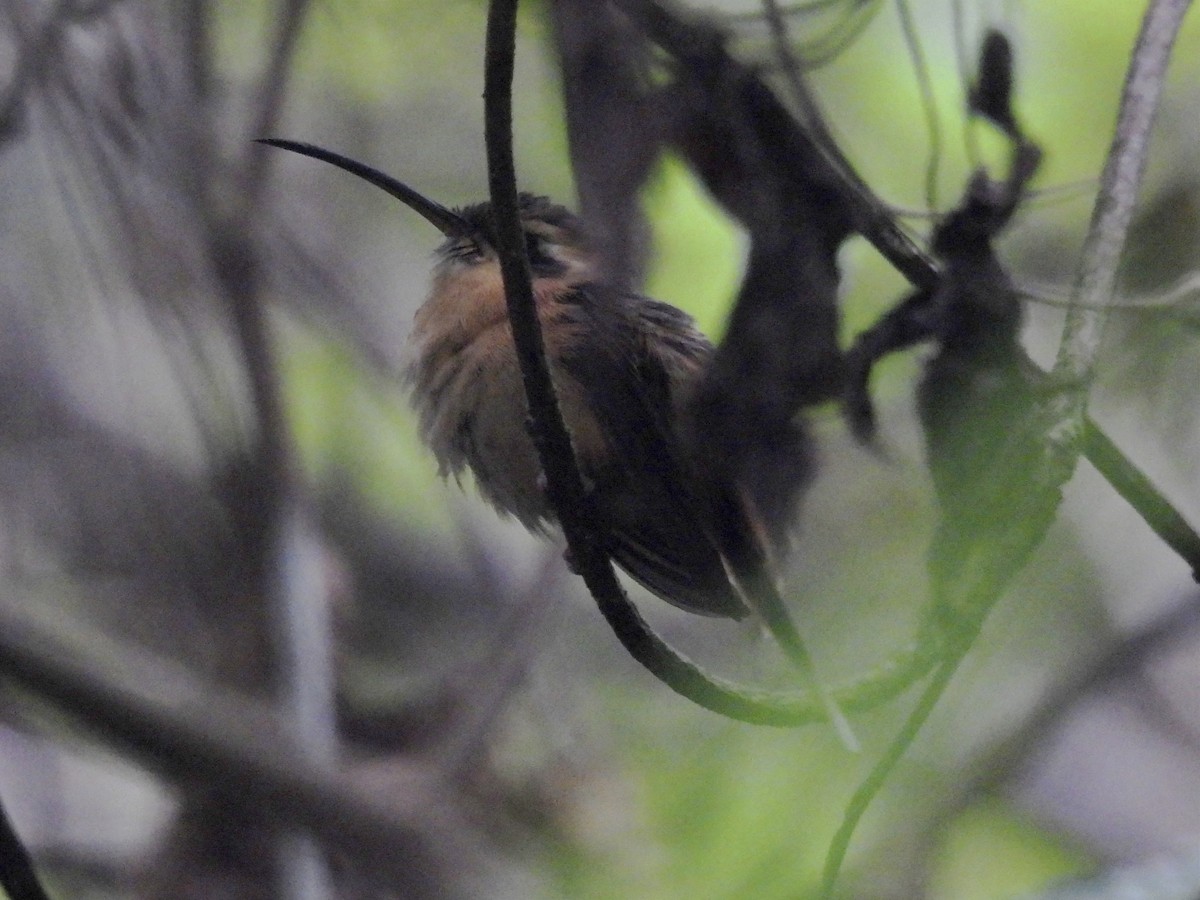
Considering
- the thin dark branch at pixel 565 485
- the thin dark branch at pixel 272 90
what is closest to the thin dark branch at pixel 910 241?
the thin dark branch at pixel 565 485

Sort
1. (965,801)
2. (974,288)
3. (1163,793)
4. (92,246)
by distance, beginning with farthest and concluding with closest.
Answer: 1. (1163,793)
2. (965,801)
3. (92,246)
4. (974,288)

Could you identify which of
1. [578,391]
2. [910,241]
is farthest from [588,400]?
[910,241]

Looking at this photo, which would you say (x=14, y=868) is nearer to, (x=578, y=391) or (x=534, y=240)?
(x=578, y=391)

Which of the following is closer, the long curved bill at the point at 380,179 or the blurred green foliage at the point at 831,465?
the long curved bill at the point at 380,179

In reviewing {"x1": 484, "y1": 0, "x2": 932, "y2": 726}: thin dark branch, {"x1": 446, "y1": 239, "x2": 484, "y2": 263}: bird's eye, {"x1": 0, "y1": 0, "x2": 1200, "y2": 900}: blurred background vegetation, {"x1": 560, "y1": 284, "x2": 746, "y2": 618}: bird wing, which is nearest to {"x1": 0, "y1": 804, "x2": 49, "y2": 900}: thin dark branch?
{"x1": 484, "y1": 0, "x2": 932, "y2": 726}: thin dark branch

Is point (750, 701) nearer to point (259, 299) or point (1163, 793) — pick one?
point (259, 299)

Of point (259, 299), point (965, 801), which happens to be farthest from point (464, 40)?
point (965, 801)

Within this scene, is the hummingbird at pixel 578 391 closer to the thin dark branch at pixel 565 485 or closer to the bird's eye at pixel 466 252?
the bird's eye at pixel 466 252
